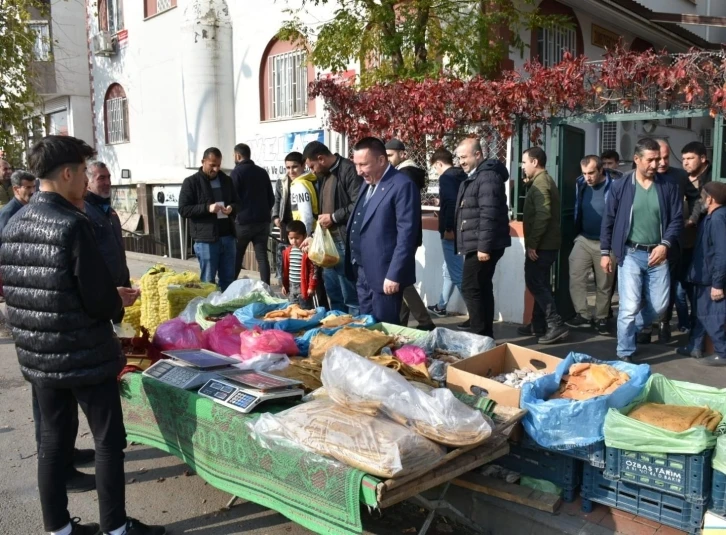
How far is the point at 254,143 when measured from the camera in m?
13.7

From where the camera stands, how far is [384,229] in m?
4.98

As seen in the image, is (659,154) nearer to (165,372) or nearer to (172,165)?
(165,372)

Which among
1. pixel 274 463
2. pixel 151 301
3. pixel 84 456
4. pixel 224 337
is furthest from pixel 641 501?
pixel 151 301

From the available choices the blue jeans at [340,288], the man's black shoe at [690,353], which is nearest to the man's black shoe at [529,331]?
the man's black shoe at [690,353]

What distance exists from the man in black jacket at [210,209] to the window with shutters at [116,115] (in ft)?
37.3

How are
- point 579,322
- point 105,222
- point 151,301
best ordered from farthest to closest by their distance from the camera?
1. point 579,322
2. point 151,301
3. point 105,222

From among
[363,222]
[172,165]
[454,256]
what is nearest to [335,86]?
[454,256]

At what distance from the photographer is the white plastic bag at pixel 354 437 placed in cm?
288

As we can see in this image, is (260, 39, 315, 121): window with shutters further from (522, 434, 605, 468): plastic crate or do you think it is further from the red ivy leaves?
(522, 434, 605, 468): plastic crate

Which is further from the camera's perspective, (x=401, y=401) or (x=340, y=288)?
(x=340, y=288)

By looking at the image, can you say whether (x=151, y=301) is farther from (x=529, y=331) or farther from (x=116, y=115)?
(x=116, y=115)

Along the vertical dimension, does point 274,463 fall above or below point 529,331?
above

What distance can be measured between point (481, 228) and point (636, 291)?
142 cm

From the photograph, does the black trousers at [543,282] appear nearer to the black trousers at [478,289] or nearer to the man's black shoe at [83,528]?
the black trousers at [478,289]
